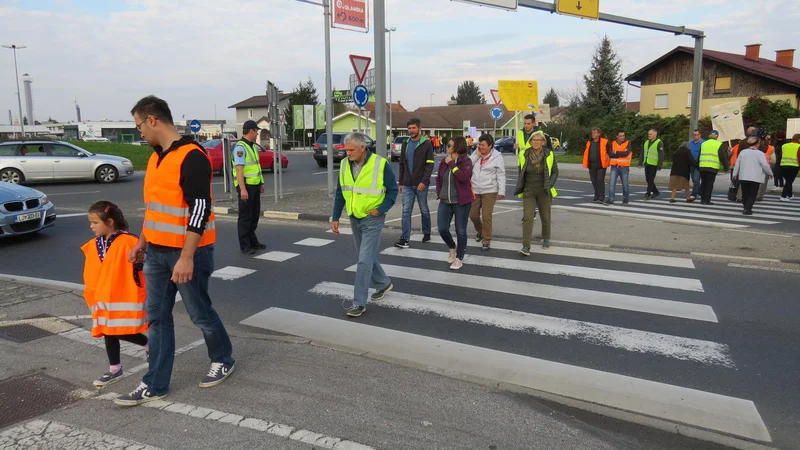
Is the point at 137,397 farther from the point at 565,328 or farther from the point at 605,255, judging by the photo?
the point at 605,255

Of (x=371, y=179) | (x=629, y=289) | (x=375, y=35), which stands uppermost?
(x=375, y=35)

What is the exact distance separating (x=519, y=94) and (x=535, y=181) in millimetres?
11923

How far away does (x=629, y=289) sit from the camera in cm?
673

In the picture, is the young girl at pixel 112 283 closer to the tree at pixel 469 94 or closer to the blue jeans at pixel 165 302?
the blue jeans at pixel 165 302

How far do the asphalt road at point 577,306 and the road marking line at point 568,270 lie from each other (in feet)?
0.05

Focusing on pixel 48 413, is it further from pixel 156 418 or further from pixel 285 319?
pixel 285 319

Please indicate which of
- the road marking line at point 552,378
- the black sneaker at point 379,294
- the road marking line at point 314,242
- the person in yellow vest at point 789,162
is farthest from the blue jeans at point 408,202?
the person in yellow vest at point 789,162

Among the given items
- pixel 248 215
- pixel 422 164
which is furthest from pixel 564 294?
pixel 248 215

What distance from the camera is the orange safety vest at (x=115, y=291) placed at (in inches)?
158

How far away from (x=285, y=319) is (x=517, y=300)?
8.25 feet

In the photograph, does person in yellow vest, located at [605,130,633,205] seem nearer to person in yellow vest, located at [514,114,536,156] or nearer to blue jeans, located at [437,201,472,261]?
person in yellow vest, located at [514,114,536,156]

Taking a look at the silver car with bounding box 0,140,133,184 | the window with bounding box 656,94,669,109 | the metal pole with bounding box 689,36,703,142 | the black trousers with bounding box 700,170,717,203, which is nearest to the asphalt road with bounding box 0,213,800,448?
the black trousers with bounding box 700,170,717,203

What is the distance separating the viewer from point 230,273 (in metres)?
7.58

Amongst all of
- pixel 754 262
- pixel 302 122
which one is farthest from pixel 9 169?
pixel 302 122
